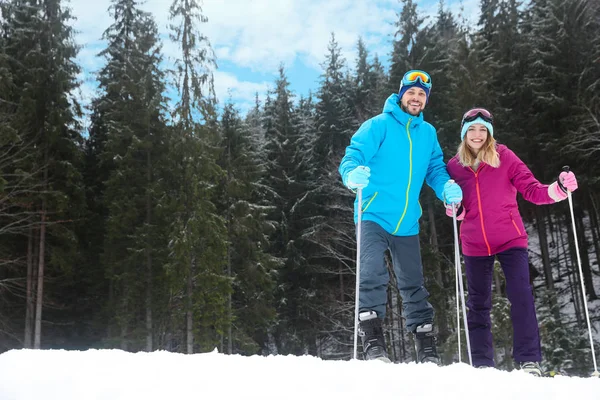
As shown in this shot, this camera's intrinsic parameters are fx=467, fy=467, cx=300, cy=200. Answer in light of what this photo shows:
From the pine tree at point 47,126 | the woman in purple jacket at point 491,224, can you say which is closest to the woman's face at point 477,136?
the woman in purple jacket at point 491,224

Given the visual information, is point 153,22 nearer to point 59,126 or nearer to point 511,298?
point 59,126

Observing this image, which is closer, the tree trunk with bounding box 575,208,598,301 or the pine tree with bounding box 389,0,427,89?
the pine tree with bounding box 389,0,427,89

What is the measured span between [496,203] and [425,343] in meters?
1.19

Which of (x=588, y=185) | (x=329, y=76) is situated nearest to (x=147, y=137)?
(x=329, y=76)

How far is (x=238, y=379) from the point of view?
1569mm

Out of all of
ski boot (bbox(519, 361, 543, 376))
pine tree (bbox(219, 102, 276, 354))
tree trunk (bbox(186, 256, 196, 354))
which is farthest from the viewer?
pine tree (bbox(219, 102, 276, 354))

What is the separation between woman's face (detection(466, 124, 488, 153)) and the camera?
3.70 m

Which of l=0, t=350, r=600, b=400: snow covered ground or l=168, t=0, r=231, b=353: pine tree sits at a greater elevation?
l=168, t=0, r=231, b=353: pine tree

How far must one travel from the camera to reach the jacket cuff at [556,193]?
133 inches

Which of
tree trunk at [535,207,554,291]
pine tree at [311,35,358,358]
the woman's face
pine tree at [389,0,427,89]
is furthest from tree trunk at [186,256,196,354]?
the woman's face

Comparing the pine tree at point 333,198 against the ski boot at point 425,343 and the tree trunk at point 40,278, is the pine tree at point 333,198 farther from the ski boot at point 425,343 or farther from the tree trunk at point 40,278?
the ski boot at point 425,343

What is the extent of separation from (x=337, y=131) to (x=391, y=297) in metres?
8.34

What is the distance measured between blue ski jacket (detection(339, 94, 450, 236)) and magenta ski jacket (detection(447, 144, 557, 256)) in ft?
0.86

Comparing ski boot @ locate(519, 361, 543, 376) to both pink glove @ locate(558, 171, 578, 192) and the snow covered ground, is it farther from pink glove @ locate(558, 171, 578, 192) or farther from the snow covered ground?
the snow covered ground
